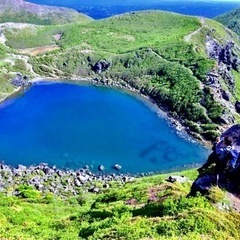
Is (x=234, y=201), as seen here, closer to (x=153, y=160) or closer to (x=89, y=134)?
(x=153, y=160)

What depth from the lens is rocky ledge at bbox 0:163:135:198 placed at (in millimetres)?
80750

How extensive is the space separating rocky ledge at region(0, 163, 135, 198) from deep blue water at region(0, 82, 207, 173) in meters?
4.48

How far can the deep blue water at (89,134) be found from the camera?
3967 inches

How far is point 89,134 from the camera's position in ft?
382

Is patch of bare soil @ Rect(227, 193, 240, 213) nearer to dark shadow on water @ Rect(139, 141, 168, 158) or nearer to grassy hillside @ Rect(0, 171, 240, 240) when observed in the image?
grassy hillside @ Rect(0, 171, 240, 240)

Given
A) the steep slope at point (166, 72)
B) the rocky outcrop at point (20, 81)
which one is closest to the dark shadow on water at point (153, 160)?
the steep slope at point (166, 72)

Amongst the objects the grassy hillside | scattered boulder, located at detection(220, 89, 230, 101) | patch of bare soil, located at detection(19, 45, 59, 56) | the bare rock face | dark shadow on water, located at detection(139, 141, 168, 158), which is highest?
the bare rock face

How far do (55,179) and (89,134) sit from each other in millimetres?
31809

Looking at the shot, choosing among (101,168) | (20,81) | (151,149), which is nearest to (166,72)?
(20,81)

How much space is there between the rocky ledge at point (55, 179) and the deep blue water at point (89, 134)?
448cm

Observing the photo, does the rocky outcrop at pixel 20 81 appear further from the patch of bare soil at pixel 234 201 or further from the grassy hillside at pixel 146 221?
the patch of bare soil at pixel 234 201

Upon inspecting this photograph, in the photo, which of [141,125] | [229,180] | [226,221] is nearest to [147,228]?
[226,221]

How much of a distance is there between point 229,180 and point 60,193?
42.6m

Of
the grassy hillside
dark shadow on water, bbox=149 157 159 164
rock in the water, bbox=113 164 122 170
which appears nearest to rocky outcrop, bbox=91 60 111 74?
dark shadow on water, bbox=149 157 159 164
